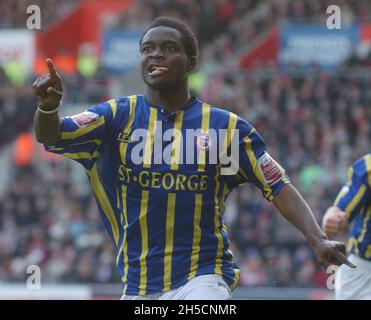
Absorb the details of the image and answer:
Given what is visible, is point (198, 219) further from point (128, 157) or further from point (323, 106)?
point (323, 106)

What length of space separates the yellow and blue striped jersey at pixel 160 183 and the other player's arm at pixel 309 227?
0.07 meters

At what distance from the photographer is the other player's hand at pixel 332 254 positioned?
5.91 m

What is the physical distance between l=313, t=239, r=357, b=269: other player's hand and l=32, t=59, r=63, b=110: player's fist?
1.58 m

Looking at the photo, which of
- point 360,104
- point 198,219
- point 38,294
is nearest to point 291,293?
point 38,294

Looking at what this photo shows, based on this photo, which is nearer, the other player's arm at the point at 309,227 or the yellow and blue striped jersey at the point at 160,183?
the other player's arm at the point at 309,227

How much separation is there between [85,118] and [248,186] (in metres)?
10.8

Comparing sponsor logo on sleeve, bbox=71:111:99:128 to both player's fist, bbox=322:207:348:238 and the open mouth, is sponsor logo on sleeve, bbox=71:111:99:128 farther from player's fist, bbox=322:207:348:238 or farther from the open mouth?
player's fist, bbox=322:207:348:238

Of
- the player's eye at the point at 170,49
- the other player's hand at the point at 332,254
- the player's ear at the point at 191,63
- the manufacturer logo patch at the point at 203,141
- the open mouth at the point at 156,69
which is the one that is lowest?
the other player's hand at the point at 332,254

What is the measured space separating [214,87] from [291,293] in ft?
21.9

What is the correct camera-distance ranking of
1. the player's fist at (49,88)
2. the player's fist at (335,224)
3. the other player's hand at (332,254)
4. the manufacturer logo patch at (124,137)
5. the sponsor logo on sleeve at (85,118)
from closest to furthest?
the player's fist at (49,88) → the other player's hand at (332,254) → the sponsor logo on sleeve at (85,118) → the manufacturer logo patch at (124,137) → the player's fist at (335,224)
